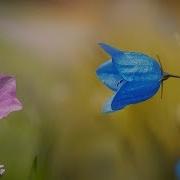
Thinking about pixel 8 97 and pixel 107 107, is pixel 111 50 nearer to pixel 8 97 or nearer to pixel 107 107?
pixel 107 107

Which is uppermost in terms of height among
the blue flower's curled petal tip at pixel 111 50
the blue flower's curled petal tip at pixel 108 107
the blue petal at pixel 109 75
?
the blue flower's curled petal tip at pixel 111 50

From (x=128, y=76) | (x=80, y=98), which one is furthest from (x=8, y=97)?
(x=128, y=76)

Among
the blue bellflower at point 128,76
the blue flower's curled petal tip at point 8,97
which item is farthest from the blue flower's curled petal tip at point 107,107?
the blue flower's curled petal tip at point 8,97

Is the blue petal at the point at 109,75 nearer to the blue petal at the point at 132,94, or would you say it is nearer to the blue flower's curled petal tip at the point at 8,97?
the blue petal at the point at 132,94

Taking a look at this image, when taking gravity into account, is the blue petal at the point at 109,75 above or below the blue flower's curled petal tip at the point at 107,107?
above

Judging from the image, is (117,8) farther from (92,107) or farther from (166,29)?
(92,107)

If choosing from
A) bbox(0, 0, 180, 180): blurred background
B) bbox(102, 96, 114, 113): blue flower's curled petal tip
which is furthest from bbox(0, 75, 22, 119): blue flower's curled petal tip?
bbox(102, 96, 114, 113): blue flower's curled petal tip
